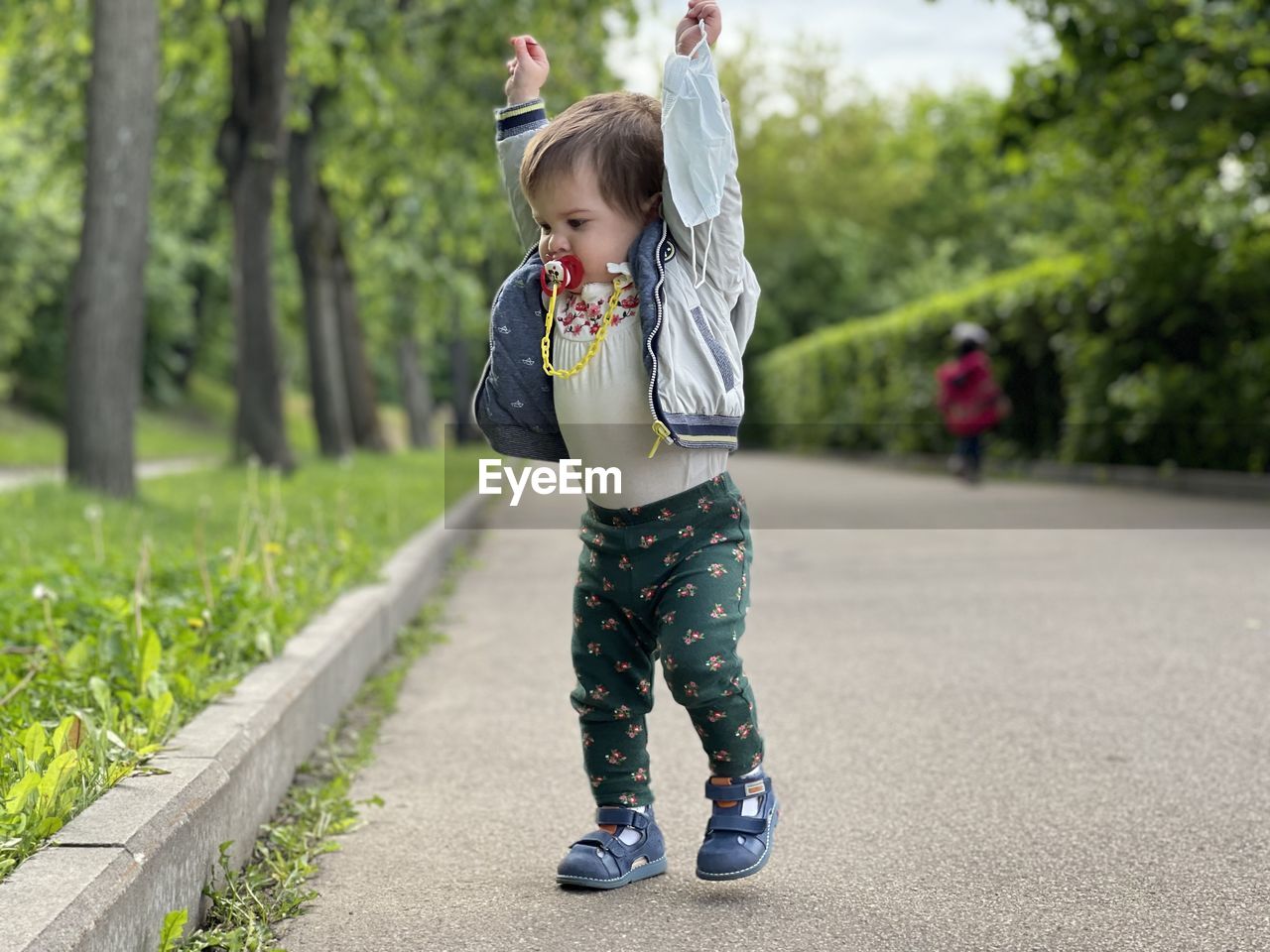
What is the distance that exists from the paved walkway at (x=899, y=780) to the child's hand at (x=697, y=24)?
1788 mm

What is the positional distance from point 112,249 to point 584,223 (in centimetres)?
841

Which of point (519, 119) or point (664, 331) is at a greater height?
point (519, 119)

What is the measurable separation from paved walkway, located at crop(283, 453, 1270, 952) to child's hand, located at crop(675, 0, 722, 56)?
1788 millimetres

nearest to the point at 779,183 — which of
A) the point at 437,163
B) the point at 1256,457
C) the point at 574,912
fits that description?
the point at 437,163

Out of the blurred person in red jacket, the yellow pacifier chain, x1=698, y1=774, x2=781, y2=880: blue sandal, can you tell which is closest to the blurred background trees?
the blurred person in red jacket

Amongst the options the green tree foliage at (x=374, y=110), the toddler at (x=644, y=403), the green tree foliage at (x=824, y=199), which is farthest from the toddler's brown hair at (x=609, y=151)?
the green tree foliage at (x=824, y=199)

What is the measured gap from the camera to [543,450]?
368cm

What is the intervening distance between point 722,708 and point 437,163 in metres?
19.2

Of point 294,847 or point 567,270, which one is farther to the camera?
point 294,847

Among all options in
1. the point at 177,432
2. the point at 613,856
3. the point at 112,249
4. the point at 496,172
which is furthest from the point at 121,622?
the point at 177,432

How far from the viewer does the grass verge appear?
324cm

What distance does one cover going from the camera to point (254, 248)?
17.5m

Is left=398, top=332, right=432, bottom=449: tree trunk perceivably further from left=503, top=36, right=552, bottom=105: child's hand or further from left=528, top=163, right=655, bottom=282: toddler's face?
left=528, top=163, right=655, bottom=282: toddler's face

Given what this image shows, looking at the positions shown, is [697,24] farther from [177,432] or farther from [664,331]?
[177,432]
